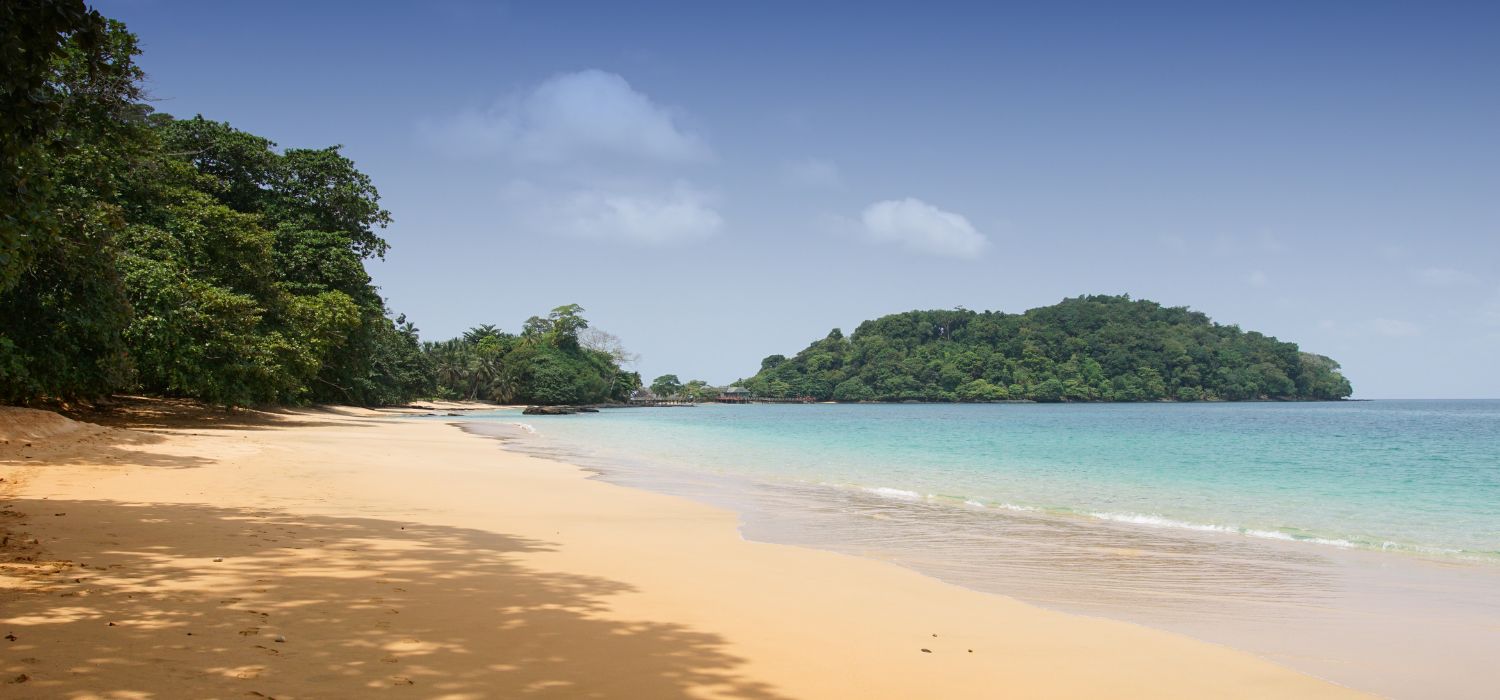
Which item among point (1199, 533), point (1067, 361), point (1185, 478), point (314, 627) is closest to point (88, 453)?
point (314, 627)

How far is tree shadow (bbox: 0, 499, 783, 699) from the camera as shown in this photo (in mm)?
3682

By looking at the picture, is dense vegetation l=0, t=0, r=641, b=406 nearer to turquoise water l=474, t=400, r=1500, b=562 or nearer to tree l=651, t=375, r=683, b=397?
turquoise water l=474, t=400, r=1500, b=562

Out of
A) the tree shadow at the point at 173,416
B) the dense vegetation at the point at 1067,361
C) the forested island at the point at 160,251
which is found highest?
the dense vegetation at the point at 1067,361

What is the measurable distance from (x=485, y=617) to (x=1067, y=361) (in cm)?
13885

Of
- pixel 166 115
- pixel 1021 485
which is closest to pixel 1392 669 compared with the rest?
pixel 1021 485

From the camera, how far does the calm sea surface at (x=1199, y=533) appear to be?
6234mm

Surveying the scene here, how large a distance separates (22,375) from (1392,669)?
796 inches

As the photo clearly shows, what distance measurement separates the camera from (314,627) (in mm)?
4531

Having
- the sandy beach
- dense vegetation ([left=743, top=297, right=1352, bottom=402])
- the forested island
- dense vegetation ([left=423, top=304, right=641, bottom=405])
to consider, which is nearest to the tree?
dense vegetation ([left=743, top=297, right=1352, bottom=402])

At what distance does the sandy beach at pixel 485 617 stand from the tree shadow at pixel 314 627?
2 cm

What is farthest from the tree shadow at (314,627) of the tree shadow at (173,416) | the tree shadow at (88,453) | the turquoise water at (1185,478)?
the tree shadow at (173,416)

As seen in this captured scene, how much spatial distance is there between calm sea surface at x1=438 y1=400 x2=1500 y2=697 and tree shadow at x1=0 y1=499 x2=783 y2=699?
3755 mm

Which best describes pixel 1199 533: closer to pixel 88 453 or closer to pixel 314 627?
pixel 314 627

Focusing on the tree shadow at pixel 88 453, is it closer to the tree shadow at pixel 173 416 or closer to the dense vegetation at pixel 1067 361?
the tree shadow at pixel 173 416
